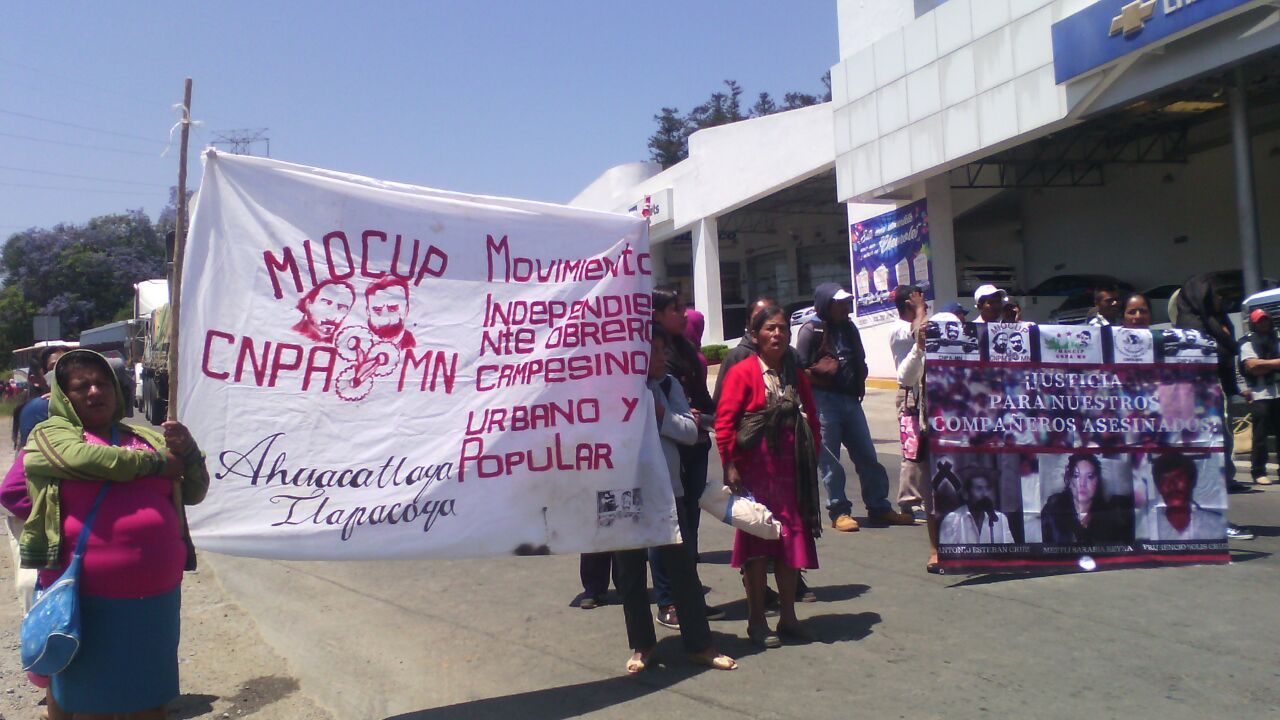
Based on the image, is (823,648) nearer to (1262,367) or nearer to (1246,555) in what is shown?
(1246,555)

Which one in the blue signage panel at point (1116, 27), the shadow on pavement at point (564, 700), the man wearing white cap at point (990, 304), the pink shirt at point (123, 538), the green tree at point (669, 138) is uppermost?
the green tree at point (669, 138)

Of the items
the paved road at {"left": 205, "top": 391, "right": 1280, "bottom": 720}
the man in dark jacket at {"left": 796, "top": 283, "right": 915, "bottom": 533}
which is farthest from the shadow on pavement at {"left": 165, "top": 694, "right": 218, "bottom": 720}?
the man in dark jacket at {"left": 796, "top": 283, "right": 915, "bottom": 533}

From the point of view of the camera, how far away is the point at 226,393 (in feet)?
13.0

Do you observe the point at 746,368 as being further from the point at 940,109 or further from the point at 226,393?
the point at 940,109

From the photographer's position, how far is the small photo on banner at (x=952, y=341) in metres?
5.96

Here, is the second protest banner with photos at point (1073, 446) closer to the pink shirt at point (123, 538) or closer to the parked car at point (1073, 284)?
the pink shirt at point (123, 538)

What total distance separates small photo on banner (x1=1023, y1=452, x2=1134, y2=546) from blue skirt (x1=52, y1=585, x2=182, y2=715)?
15.5 feet

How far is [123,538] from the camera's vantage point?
3467 millimetres

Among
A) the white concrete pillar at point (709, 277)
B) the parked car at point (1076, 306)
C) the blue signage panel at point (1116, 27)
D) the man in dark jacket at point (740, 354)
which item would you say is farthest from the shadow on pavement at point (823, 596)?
the white concrete pillar at point (709, 277)

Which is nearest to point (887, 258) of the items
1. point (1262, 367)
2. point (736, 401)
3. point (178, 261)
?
point (1262, 367)

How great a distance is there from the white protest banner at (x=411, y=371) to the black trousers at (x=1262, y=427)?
5.56m

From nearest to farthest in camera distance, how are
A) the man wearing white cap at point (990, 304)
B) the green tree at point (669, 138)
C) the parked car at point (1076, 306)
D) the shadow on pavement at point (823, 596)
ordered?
the shadow on pavement at point (823, 596)
the man wearing white cap at point (990, 304)
the parked car at point (1076, 306)
the green tree at point (669, 138)

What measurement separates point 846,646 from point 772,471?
926 mm

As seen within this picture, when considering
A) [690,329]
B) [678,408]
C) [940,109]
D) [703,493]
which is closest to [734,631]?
[703,493]
